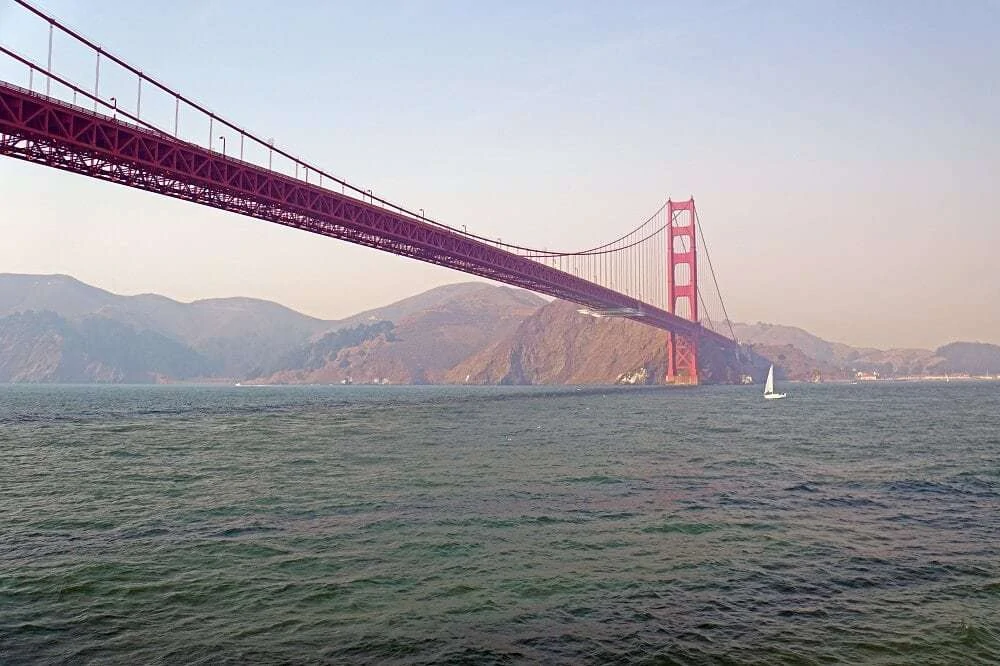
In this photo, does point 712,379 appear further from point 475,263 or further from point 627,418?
point 627,418

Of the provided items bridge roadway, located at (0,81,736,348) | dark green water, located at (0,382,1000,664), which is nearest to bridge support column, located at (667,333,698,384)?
bridge roadway, located at (0,81,736,348)

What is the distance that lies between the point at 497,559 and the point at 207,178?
145 ft

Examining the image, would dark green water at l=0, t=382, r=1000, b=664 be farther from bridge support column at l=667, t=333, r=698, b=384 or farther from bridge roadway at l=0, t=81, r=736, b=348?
bridge support column at l=667, t=333, r=698, b=384

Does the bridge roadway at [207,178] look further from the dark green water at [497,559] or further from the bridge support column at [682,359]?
the bridge support column at [682,359]

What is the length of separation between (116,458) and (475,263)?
5849cm

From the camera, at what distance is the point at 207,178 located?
49281mm

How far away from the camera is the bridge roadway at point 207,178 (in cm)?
3784

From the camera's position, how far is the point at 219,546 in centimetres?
1405

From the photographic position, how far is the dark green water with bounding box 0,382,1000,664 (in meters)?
9.07

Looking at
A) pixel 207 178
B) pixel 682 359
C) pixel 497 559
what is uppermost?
pixel 207 178

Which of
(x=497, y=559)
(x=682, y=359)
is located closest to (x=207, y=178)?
(x=497, y=559)

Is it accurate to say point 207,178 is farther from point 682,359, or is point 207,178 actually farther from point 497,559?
point 682,359

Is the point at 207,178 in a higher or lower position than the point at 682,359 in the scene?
higher

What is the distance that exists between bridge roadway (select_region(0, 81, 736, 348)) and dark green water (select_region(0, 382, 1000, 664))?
63.9ft
